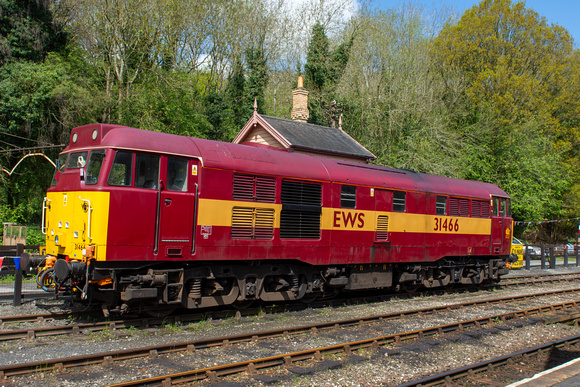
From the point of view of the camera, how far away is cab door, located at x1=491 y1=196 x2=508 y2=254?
17203 millimetres

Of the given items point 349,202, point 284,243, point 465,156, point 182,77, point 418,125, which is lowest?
point 284,243

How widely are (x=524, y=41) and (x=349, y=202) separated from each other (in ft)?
110

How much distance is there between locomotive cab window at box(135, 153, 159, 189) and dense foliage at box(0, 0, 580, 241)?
1581cm

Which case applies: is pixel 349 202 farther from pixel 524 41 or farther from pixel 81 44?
pixel 524 41

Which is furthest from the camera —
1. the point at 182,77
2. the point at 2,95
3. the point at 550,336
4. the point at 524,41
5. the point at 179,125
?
the point at 524,41

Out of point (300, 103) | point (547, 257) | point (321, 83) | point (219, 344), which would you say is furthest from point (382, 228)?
point (321, 83)

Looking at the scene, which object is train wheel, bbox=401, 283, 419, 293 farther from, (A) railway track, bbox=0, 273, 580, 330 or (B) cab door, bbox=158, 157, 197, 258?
(B) cab door, bbox=158, 157, 197, 258

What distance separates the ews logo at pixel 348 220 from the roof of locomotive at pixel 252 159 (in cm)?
86

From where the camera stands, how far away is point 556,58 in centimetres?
3903

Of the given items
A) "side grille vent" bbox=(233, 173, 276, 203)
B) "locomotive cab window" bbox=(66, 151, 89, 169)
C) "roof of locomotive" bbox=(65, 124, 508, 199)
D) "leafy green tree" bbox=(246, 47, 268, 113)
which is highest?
"leafy green tree" bbox=(246, 47, 268, 113)

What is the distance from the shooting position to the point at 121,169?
8.80 meters

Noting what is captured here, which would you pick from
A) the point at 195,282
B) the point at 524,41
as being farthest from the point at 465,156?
the point at 195,282

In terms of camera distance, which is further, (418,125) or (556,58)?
(556,58)

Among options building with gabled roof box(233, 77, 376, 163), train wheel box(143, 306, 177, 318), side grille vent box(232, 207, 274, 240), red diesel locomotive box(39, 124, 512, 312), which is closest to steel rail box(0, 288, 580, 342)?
train wheel box(143, 306, 177, 318)
